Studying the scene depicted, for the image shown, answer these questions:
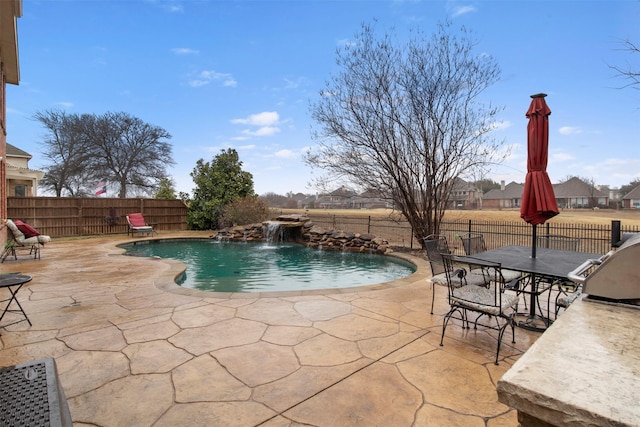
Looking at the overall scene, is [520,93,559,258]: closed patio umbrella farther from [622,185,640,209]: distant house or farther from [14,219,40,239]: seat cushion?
[622,185,640,209]: distant house

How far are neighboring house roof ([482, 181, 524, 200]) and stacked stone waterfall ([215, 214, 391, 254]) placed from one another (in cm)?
4501

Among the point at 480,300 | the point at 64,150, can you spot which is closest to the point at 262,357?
the point at 480,300

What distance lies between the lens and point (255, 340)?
2920 millimetres

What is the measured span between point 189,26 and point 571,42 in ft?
34.8

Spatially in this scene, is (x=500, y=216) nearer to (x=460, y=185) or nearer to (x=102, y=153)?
(x=460, y=185)

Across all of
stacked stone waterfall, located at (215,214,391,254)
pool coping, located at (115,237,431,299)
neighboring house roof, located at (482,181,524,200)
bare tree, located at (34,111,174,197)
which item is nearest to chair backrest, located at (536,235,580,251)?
pool coping, located at (115,237,431,299)

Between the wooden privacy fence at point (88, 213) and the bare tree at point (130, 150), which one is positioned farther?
the bare tree at point (130, 150)

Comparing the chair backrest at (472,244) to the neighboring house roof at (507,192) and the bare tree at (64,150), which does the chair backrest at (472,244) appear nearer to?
the bare tree at (64,150)

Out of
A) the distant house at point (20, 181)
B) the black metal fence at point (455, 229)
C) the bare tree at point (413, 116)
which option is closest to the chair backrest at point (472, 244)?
the bare tree at point (413, 116)

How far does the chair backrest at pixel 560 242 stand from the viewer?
4605 millimetres

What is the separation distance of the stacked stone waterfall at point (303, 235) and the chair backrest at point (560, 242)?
15.3 ft

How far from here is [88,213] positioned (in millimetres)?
13258

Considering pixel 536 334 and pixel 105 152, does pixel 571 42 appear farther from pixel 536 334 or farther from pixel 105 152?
pixel 105 152

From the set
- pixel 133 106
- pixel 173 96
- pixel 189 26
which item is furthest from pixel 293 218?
pixel 133 106
